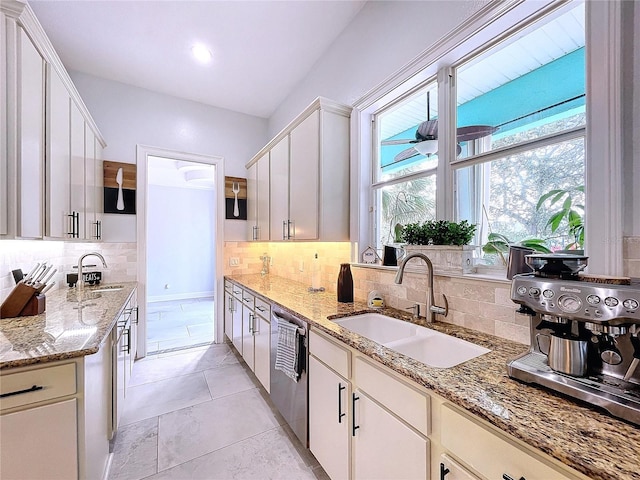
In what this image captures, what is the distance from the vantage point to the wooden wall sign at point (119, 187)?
304 cm

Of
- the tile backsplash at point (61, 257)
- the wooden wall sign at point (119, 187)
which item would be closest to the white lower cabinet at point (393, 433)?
the tile backsplash at point (61, 257)

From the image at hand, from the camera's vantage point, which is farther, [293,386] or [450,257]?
[293,386]

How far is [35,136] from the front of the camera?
1.47 m

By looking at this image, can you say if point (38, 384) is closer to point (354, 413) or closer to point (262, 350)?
point (354, 413)

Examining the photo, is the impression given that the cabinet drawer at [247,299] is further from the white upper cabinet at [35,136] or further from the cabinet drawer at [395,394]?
the cabinet drawer at [395,394]

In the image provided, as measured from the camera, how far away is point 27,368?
1084mm

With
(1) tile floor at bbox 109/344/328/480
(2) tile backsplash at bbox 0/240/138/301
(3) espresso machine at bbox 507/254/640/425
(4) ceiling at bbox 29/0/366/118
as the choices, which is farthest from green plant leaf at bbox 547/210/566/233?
(2) tile backsplash at bbox 0/240/138/301

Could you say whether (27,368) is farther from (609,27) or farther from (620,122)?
(609,27)

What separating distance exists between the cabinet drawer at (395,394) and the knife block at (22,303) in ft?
6.45

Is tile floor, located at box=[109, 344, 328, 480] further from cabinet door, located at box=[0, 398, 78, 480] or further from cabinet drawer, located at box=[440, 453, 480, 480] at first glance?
cabinet drawer, located at box=[440, 453, 480, 480]

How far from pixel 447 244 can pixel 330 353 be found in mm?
857

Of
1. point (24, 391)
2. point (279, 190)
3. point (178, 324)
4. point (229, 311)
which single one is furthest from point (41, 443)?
point (178, 324)

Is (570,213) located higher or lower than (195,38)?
lower

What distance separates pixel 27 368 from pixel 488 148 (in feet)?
7.59
